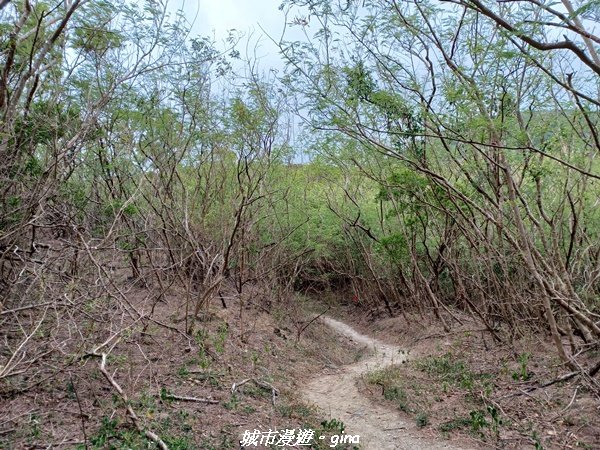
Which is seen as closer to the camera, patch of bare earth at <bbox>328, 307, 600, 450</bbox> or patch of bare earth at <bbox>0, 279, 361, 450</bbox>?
patch of bare earth at <bbox>0, 279, 361, 450</bbox>

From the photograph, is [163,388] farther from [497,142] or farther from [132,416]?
[497,142]

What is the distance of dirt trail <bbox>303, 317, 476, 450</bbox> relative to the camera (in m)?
4.50

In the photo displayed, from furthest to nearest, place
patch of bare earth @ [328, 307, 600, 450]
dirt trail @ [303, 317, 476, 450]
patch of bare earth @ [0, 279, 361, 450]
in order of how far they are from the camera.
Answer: dirt trail @ [303, 317, 476, 450] < patch of bare earth @ [328, 307, 600, 450] < patch of bare earth @ [0, 279, 361, 450]

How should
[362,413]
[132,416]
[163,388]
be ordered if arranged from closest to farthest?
1. [132,416]
2. [163,388]
3. [362,413]

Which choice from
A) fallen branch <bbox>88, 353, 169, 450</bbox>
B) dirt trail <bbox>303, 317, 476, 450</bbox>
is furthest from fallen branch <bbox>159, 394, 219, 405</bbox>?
dirt trail <bbox>303, 317, 476, 450</bbox>

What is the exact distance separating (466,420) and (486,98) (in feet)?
11.9

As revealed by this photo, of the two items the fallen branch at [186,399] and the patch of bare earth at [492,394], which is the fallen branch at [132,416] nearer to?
the fallen branch at [186,399]

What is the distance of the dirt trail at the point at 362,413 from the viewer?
4504mm

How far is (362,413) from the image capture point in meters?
5.38

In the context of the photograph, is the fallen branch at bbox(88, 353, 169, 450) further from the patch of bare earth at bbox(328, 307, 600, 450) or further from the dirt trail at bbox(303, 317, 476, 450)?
the patch of bare earth at bbox(328, 307, 600, 450)

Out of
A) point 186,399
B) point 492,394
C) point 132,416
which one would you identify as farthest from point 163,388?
point 492,394

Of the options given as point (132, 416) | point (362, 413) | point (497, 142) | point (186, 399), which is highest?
point (497, 142)

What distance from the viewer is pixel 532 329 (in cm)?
695

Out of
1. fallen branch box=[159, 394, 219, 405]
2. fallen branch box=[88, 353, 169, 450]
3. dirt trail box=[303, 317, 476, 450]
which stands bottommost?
dirt trail box=[303, 317, 476, 450]
